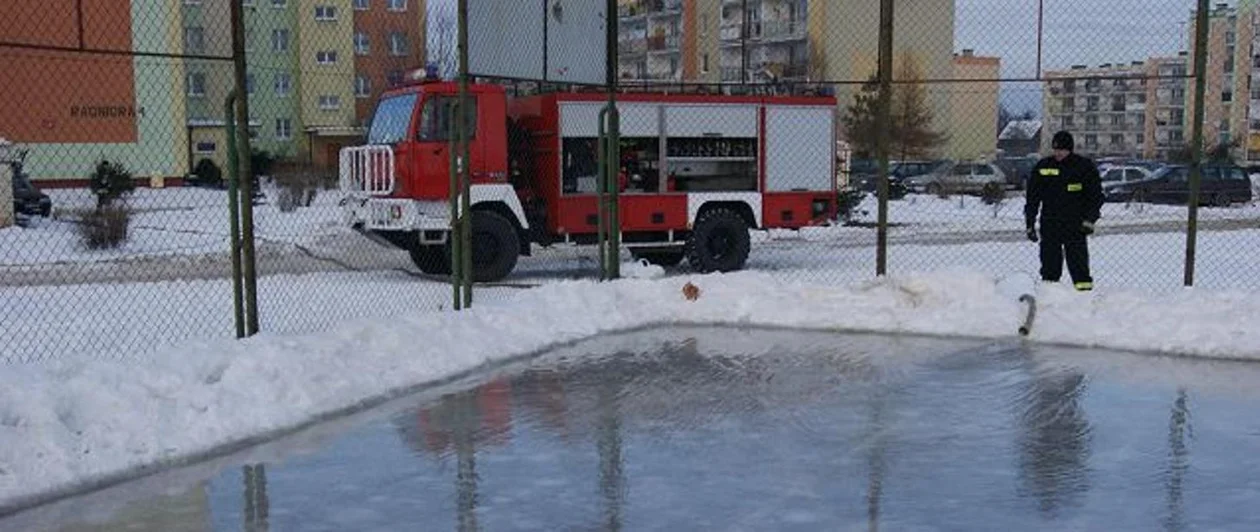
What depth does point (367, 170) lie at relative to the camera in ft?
50.3

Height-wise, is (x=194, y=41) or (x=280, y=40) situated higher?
(x=280, y=40)

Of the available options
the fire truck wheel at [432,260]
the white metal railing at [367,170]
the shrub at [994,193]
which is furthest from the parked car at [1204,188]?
the white metal railing at [367,170]

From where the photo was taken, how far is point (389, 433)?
263 inches

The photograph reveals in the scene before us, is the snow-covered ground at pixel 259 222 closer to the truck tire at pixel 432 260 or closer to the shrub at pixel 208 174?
the shrub at pixel 208 174

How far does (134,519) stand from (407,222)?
995cm

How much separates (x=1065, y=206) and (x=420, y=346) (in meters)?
6.04

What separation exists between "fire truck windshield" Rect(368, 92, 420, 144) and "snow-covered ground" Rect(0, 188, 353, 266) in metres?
5.75

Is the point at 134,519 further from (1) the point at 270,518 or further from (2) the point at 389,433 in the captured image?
(2) the point at 389,433

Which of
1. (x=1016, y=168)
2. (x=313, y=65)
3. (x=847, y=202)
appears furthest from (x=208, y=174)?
(x=1016, y=168)

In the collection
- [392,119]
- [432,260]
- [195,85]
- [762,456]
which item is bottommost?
[762,456]

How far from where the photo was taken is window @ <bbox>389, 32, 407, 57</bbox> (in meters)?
54.8

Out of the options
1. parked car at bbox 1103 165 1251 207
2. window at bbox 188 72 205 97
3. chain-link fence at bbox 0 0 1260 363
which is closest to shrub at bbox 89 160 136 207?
chain-link fence at bbox 0 0 1260 363

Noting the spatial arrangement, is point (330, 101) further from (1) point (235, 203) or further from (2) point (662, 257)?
(1) point (235, 203)

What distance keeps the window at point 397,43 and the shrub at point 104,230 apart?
33.4 metres
